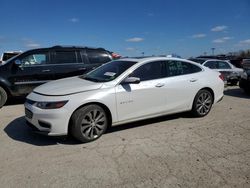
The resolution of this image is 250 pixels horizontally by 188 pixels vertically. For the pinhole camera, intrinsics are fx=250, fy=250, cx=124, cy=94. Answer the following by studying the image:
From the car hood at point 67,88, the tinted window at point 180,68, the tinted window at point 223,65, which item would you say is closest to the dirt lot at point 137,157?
the car hood at point 67,88

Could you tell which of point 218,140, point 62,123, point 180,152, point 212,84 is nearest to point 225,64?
point 212,84

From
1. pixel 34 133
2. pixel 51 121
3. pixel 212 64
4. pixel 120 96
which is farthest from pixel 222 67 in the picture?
pixel 51 121

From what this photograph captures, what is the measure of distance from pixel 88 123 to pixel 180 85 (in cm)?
234

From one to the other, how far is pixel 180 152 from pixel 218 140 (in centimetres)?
97

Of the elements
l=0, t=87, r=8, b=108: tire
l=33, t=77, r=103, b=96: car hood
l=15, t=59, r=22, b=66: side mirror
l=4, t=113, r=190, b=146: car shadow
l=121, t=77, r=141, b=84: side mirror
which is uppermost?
l=15, t=59, r=22, b=66: side mirror

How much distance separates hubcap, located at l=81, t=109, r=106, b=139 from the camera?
447cm

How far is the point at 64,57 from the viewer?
8.34 meters

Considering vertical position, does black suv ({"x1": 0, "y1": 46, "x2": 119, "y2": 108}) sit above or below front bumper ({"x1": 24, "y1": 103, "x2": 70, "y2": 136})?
above

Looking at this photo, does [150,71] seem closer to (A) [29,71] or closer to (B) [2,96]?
(A) [29,71]

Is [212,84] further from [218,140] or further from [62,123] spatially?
[62,123]

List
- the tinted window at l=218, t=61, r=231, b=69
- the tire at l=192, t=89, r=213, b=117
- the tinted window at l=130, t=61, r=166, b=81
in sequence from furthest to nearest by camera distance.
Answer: the tinted window at l=218, t=61, r=231, b=69 → the tire at l=192, t=89, r=213, b=117 → the tinted window at l=130, t=61, r=166, b=81

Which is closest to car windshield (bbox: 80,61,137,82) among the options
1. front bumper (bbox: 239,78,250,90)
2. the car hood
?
the car hood

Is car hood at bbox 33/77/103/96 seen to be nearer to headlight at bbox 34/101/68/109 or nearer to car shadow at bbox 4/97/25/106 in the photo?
headlight at bbox 34/101/68/109

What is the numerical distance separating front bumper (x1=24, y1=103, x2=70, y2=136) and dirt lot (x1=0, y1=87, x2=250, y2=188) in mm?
291
